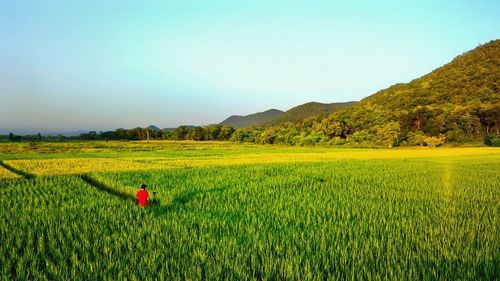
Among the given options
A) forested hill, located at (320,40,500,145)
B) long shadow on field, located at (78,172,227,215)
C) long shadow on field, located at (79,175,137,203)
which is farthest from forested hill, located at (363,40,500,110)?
long shadow on field, located at (79,175,137,203)

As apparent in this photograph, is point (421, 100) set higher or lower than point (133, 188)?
higher

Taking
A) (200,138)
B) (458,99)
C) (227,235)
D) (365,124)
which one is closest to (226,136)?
(200,138)

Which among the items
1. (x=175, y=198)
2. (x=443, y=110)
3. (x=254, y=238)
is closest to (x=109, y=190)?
(x=175, y=198)

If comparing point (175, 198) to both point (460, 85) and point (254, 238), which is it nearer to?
point (254, 238)

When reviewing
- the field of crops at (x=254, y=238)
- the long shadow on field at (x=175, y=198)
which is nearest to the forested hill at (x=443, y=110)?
the long shadow on field at (x=175, y=198)

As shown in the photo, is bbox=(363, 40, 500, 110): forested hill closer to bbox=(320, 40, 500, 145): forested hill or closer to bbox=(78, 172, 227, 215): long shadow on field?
bbox=(320, 40, 500, 145): forested hill

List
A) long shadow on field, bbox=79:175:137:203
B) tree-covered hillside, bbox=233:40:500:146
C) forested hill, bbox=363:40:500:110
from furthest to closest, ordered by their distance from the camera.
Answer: forested hill, bbox=363:40:500:110, tree-covered hillside, bbox=233:40:500:146, long shadow on field, bbox=79:175:137:203

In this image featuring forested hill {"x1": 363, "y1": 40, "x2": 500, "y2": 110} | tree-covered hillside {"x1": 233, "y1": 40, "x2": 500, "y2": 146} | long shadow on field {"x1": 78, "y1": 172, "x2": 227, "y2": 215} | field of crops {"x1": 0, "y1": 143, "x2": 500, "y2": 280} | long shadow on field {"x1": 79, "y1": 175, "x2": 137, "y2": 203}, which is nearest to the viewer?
field of crops {"x1": 0, "y1": 143, "x2": 500, "y2": 280}

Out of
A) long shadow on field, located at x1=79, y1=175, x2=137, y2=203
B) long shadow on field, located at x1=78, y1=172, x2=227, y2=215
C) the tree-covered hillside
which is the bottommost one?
long shadow on field, located at x1=79, y1=175, x2=137, y2=203

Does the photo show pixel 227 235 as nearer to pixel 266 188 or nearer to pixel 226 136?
pixel 266 188

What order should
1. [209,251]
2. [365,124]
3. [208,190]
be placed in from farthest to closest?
[365,124] → [208,190] → [209,251]

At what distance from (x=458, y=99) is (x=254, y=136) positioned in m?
45.3

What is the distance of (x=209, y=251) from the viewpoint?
4.72 meters

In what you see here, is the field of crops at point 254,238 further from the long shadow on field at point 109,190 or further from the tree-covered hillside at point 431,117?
the tree-covered hillside at point 431,117
